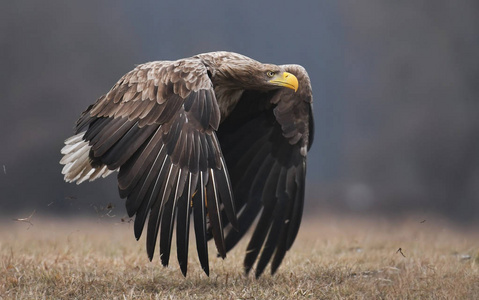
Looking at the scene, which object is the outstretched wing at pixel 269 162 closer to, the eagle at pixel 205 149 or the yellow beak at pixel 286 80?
the eagle at pixel 205 149

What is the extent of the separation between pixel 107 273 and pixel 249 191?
1.42m

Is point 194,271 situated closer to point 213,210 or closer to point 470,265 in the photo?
point 213,210

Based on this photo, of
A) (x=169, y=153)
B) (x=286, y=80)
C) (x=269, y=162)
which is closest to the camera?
(x=169, y=153)

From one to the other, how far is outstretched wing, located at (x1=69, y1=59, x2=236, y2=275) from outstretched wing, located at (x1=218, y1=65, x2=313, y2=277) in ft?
3.66

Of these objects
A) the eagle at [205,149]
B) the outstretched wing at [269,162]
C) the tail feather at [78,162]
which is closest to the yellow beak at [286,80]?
the eagle at [205,149]

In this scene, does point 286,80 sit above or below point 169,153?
above

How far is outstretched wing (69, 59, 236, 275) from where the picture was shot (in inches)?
201

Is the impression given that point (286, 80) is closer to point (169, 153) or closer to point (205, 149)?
point (205, 149)

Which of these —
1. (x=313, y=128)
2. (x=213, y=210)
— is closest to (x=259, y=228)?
(x=313, y=128)

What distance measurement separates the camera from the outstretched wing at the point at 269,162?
6.45 metres

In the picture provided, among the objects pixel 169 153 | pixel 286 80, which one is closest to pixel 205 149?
pixel 169 153

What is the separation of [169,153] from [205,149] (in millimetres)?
245

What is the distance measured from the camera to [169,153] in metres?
5.33

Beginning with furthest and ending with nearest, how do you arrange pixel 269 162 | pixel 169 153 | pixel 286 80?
1. pixel 269 162
2. pixel 286 80
3. pixel 169 153
